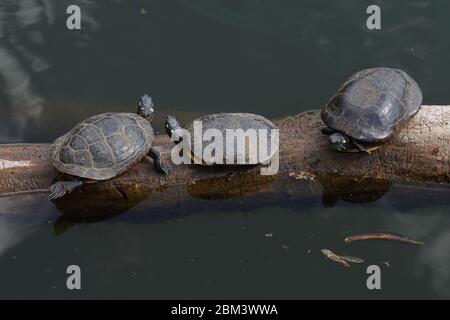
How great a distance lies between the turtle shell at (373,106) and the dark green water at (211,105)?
791mm

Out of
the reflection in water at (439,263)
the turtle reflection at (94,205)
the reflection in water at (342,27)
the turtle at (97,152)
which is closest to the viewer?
the turtle at (97,152)

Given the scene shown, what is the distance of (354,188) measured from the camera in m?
5.19

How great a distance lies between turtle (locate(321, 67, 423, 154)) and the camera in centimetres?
485

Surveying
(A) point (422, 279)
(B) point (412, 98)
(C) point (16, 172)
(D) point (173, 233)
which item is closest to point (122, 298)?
(D) point (173, 233)

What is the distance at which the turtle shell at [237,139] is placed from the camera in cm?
485

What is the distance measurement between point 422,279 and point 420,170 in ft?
3.14

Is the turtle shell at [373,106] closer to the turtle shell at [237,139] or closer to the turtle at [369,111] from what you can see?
the turtle at [369,111]

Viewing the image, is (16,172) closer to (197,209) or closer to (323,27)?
(197,209)

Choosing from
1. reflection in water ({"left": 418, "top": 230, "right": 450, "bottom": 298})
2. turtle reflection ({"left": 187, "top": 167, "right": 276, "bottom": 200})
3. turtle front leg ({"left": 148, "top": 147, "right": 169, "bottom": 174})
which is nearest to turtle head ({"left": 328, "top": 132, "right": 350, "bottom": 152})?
turtle reflection ({"left": 187, "top": 167, "right": 276, "bottom": 200})

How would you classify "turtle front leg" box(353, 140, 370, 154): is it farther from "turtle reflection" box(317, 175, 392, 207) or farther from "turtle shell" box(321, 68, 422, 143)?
"turtle reflection" box(317, 175, 392, 207)

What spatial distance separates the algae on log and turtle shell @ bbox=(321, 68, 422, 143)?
21 cm

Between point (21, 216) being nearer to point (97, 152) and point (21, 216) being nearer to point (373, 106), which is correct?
point (97, 152)

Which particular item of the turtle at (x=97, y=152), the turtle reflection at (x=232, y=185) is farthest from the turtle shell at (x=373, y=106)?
the turtle at (x=97, y=152)

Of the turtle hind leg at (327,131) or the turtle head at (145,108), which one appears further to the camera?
the turtle head at (145,108)
